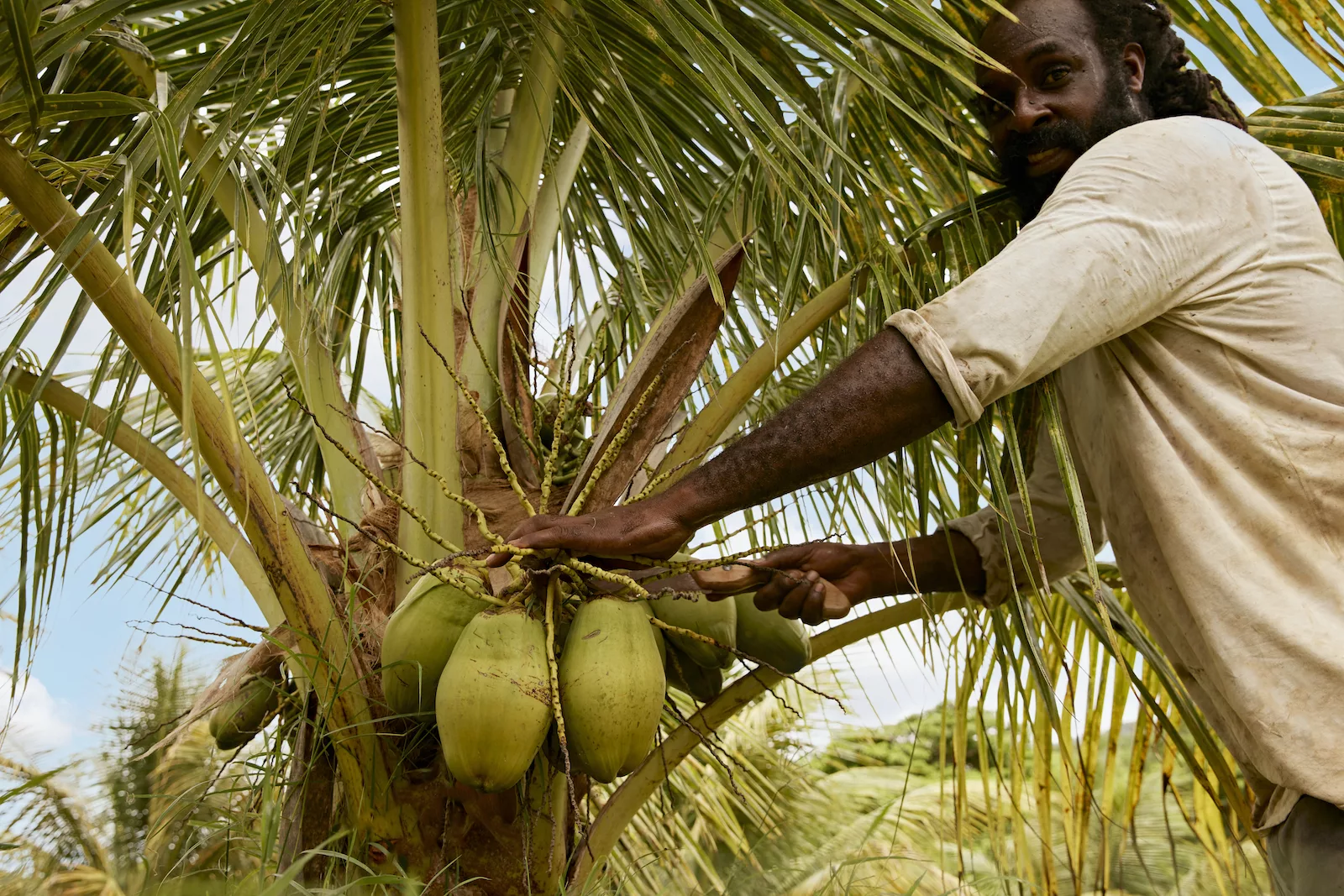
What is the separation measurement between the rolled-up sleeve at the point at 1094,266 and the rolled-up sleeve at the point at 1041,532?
0.52m

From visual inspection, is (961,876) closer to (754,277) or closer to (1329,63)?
(754,277)

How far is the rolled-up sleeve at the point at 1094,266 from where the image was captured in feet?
4.38

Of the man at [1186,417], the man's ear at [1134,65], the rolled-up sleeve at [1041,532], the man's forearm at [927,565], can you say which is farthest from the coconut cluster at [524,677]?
the man's ear at [1134,65]

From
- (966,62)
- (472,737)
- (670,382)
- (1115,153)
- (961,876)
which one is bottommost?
(961,876)

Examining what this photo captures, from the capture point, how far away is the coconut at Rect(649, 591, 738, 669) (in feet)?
5.07

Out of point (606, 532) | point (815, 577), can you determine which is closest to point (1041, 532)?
point (815, 577)

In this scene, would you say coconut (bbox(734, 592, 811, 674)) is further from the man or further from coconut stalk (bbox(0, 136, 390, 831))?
coconut stalk (bbox(0, 136, 390, 831))

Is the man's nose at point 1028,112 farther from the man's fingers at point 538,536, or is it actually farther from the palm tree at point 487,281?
the man's fingers at point 538,536

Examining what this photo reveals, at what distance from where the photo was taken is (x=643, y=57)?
220cm

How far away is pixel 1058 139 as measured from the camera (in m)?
1.79

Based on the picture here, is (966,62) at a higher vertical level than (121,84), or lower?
lower

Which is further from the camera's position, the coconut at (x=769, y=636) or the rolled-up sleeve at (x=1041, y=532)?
the rolled-up sleeve at (x=1041, y=532)

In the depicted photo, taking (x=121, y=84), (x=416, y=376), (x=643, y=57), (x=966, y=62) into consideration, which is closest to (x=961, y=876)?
(x=416, y=376)

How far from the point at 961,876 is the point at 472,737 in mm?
739
